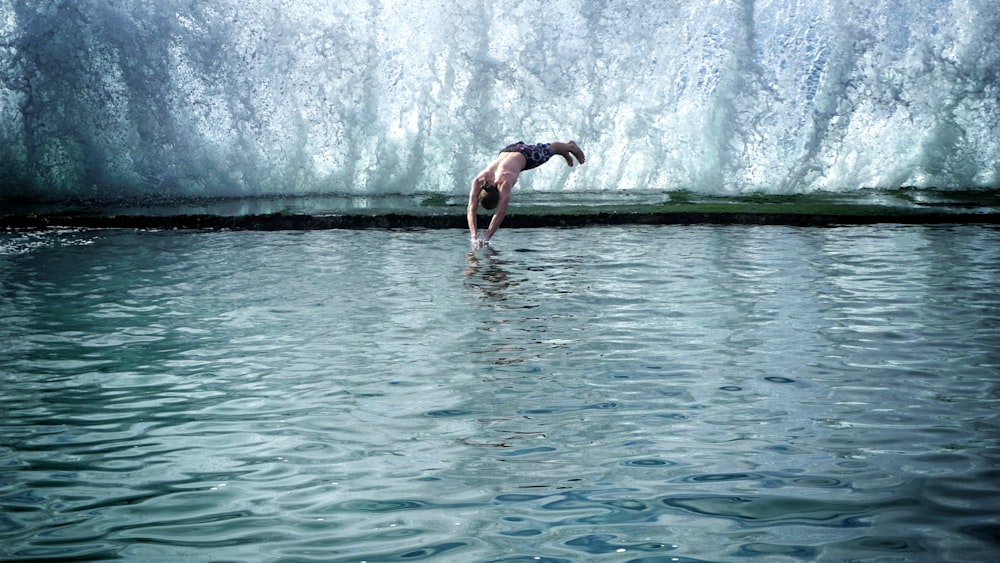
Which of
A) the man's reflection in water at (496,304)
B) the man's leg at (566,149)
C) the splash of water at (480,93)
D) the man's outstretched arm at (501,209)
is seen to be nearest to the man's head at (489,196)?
the man's outstretched arm at (501,209)

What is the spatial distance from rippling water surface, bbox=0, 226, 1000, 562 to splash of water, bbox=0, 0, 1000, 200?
34.6ft

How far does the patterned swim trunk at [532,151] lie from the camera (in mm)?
12641

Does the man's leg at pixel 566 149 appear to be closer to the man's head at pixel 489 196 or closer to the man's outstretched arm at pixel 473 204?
the man's outstretched arm at pixel 473 204

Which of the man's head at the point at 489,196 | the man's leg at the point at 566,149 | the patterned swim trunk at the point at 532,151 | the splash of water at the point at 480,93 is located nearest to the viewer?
the man's head at the point at 489,196

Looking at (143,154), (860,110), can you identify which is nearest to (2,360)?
(143,154)

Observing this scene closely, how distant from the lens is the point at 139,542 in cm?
326

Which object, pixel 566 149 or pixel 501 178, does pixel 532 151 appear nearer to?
pixel 566 149

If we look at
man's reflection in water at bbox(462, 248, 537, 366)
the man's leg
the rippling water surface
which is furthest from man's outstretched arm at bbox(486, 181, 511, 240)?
the rippling water surface

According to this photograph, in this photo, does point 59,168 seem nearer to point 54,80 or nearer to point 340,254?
point 54,80

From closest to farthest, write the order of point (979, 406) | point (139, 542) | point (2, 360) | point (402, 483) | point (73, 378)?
1. point (139, 542)
2. point (402, 483)
3. point (979, 406)
4. point (73, 378)
5. point (2, 360)

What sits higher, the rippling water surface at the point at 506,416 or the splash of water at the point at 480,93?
the splash of water at the point at 480,93

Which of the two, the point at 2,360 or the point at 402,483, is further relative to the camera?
the point at 2,360

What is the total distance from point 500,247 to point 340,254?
1.67m

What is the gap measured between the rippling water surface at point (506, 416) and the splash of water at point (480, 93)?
34.6 ft
